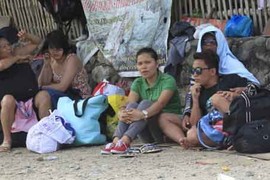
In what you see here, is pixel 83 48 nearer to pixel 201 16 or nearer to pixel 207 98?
pixel 201 16

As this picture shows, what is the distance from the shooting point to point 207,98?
652 centimetres

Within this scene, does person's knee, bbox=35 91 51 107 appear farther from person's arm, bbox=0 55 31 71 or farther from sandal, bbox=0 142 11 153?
sandal, bbox=0 142 11 153

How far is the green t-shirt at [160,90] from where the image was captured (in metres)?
6.82

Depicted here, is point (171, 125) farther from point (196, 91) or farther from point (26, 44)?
point (26, 44)

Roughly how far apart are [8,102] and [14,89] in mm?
214

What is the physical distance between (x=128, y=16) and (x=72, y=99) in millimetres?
1506

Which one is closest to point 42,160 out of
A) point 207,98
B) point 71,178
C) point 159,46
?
point 71,178

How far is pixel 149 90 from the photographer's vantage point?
6.94 metres

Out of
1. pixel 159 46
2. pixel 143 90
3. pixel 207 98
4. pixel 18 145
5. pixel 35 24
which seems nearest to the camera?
pixel 207 98

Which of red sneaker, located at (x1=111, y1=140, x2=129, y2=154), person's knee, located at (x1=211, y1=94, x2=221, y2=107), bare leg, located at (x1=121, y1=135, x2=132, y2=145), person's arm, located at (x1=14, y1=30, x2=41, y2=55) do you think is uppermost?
person's arm, located at (x1=14, y1=30, x2=41, y2=55)

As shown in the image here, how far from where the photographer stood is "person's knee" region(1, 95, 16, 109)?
7.27 metres

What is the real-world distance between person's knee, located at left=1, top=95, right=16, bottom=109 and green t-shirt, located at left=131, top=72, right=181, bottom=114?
4.38 ft

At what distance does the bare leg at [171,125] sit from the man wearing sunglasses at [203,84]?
2 cm

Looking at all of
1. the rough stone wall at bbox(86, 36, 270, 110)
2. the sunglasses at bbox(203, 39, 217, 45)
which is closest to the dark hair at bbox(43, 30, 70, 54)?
the rough stone wall at bbox(86, 36, 270, 110)
